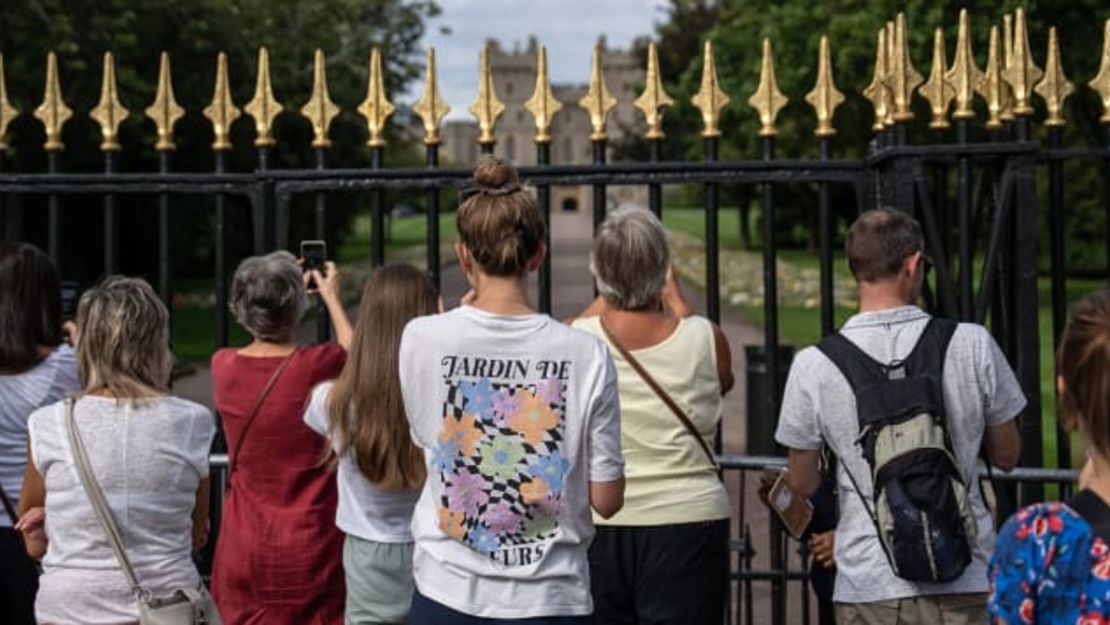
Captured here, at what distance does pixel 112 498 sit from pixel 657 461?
1.59m

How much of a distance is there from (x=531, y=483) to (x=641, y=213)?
110 cm

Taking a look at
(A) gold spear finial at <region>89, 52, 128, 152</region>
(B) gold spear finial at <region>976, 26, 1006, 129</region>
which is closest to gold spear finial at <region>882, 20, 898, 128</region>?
(B) gold spear finial at <region>976, 26, 1006, 129</region>

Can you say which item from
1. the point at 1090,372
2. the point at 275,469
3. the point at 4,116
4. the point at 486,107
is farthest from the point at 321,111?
the point at 1090,372

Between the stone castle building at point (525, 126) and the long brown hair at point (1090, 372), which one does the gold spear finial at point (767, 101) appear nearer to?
the long brown hair at point (1090, 372)

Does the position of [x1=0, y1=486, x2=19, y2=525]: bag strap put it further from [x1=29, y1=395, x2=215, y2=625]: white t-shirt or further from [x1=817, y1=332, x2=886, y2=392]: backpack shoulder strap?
[x1=817, y1=332, x2=886, y2=392]: backpack shoulder strap

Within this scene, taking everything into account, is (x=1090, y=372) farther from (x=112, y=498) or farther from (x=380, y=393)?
(x=112, y=498)

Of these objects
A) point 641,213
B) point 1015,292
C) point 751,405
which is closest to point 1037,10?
point 751,405

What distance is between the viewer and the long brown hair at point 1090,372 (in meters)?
3.07

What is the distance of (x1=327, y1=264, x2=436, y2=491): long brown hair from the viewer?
465 cm

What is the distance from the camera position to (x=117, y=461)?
443cm

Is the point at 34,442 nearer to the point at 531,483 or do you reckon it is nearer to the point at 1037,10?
the point at 531,483

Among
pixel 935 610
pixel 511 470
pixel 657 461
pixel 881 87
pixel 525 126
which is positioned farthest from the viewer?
pixel 525 126

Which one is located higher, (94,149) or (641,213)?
(94,149)

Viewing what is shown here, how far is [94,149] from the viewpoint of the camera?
86.0ft
